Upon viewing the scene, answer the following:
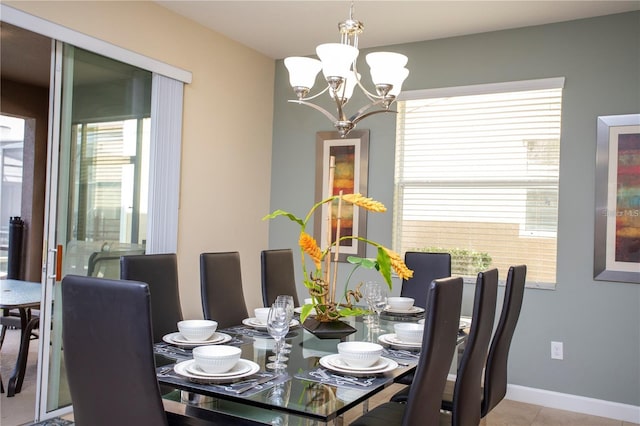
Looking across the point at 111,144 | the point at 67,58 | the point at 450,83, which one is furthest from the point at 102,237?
the point at 450,83

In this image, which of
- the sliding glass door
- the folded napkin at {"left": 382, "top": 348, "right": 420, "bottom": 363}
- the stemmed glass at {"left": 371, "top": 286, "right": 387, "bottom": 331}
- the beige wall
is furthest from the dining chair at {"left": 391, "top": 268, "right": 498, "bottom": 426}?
the beige wall

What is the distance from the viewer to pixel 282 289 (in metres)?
3.45

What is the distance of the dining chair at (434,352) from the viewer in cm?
175

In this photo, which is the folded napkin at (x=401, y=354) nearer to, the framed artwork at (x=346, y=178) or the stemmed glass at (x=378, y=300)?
the stemmed glass at (x=378, y=300)

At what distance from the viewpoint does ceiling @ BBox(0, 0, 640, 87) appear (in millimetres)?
3688

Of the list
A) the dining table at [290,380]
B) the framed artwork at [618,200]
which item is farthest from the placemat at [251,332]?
the framed artwork at [618,200]

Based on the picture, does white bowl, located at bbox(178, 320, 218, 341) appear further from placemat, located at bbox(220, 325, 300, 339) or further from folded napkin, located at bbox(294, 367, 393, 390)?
folded napkin, located at bbox(294, 367, 393, 390)

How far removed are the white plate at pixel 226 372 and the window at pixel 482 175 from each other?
2771mm

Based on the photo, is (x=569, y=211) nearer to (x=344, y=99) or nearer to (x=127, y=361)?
(x=344, y=99)

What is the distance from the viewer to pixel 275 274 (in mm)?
3408

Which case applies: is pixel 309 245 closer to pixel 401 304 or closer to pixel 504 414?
pixel 401 304

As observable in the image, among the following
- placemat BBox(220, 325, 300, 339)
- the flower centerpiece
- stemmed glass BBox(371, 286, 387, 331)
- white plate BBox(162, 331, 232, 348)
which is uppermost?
the flower centerpiece

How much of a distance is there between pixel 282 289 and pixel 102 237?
1.24m

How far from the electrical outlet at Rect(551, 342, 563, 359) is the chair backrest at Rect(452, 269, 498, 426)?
186cm
